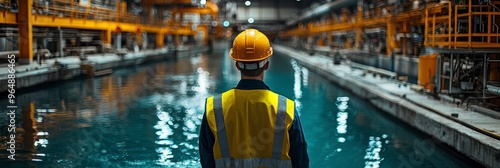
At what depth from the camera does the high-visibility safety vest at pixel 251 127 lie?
2.30m

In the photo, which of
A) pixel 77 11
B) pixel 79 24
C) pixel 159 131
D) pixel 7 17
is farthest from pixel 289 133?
pixel 77 11

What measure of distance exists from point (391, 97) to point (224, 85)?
24.1 ft

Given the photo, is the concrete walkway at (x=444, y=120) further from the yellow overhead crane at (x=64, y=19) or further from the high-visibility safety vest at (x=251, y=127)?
the yellow overhead crane at (x=64, y=19)

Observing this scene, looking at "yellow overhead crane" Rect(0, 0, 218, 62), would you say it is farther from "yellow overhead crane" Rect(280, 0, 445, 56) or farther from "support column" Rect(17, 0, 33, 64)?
"yellow overhead crane" Rect(280, 0, 445, 56)

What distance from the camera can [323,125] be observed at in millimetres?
9375

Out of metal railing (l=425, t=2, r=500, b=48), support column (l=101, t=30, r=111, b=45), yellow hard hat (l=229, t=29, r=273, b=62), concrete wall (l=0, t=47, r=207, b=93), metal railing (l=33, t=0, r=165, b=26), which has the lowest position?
concrete wall (l=0, t=47, r=207, b=93)

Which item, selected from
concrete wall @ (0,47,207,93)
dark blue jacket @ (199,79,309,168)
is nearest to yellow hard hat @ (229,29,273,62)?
dark blue jacket @ (199,79,309,168)

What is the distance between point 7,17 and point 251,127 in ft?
52.7

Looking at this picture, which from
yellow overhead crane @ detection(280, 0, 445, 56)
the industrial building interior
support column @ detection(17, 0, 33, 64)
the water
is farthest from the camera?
support column @ detection(17, 0, 33, 64)

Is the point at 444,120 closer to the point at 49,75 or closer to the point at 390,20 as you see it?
the point at 49,75

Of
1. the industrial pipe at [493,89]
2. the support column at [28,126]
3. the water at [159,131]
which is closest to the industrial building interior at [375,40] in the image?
the industrial pipe at [493,89]

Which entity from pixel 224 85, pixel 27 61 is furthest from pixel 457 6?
pixel 27 61

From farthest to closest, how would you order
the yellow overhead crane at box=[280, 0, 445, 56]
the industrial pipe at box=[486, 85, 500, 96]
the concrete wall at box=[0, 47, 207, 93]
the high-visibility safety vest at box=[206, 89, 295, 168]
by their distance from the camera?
1. the yellow overhead crane at box=[280, 0, 445, 56]
2. the concrete wall at box=[0, 47, 207, 93]
3. the industrial pipe at box=[486, 85, 500, 96]
4. the high-visibility safety vest at box=[206, 89, 295, 168]

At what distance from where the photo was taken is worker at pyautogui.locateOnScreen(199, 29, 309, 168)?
7.55 ft
